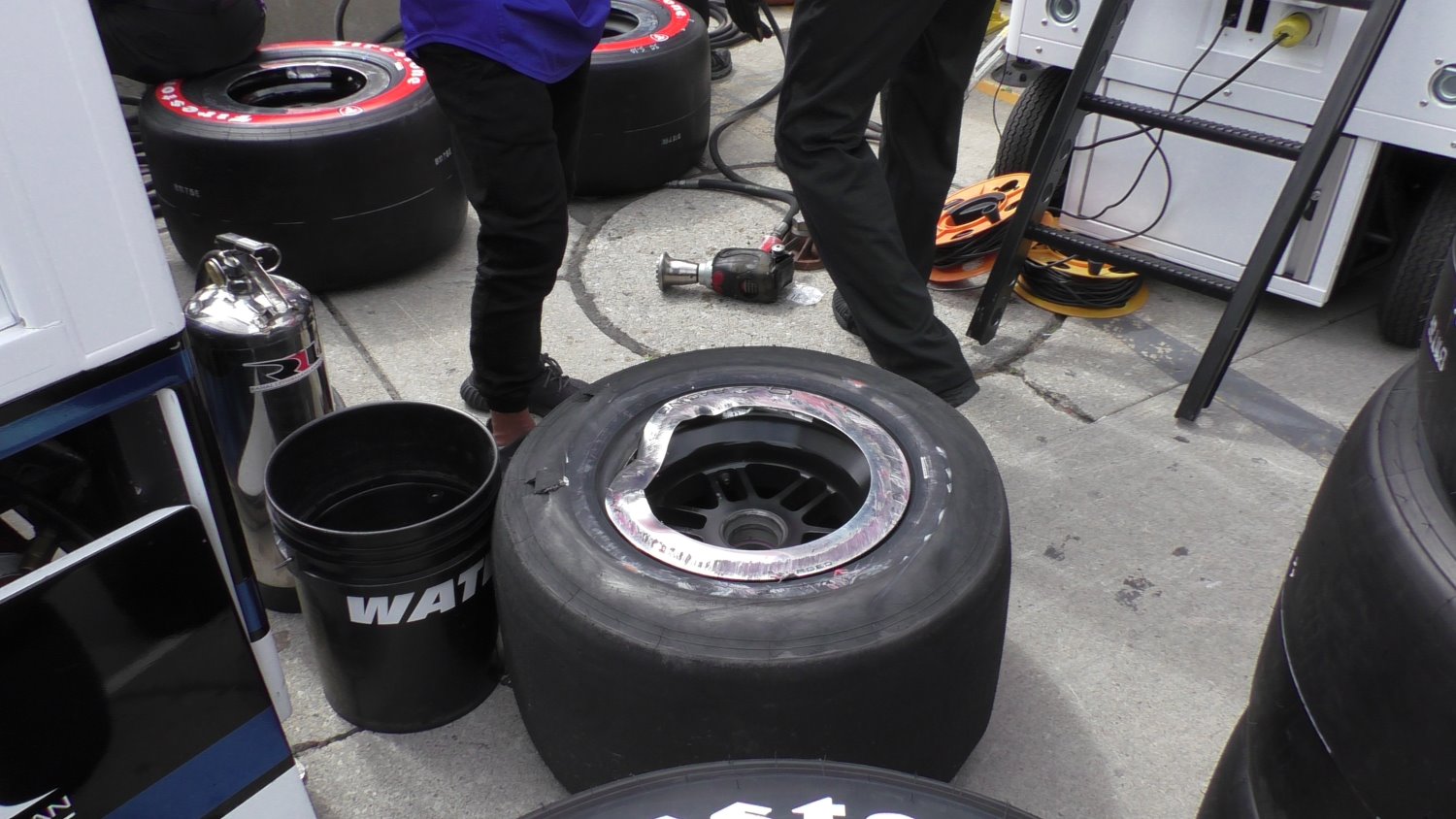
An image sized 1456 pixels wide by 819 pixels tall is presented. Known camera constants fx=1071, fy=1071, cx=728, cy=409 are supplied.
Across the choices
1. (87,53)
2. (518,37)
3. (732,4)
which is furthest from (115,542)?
(732,4)

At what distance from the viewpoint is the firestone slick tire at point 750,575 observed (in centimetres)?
145

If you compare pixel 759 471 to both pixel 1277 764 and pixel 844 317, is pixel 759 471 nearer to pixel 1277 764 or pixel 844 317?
pixel 1277 764

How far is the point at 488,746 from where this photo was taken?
1888mm

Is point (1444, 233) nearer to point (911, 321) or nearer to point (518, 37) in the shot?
point (911, 321)

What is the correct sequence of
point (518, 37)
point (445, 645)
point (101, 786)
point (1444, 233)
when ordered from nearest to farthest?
1. point (101, 786)
2. point (445, 645)
3. point (518, 37)
4. point (1444, 233)

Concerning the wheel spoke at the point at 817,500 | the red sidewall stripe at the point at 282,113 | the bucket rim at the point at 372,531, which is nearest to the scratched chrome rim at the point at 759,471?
the wheel spoke at the point at 817,500

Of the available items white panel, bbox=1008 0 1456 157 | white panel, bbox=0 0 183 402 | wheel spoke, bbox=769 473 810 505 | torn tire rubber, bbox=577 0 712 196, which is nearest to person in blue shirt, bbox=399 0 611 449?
wheel spoke, bbox=769 473 810 505

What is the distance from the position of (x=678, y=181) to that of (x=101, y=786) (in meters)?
3.22

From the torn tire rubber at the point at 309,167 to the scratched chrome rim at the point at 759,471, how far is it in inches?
65.1

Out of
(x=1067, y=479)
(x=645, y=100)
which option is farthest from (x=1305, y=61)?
(x=645, y=100)

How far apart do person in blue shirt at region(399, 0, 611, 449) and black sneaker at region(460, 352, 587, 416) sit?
0.07 meters

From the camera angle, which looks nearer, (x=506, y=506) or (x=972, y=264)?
(x=506, y=506)

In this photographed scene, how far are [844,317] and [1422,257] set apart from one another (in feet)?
5.24

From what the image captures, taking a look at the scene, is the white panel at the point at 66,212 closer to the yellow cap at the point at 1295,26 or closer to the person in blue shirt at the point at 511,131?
the person in blue shirt at the point at 511,131
